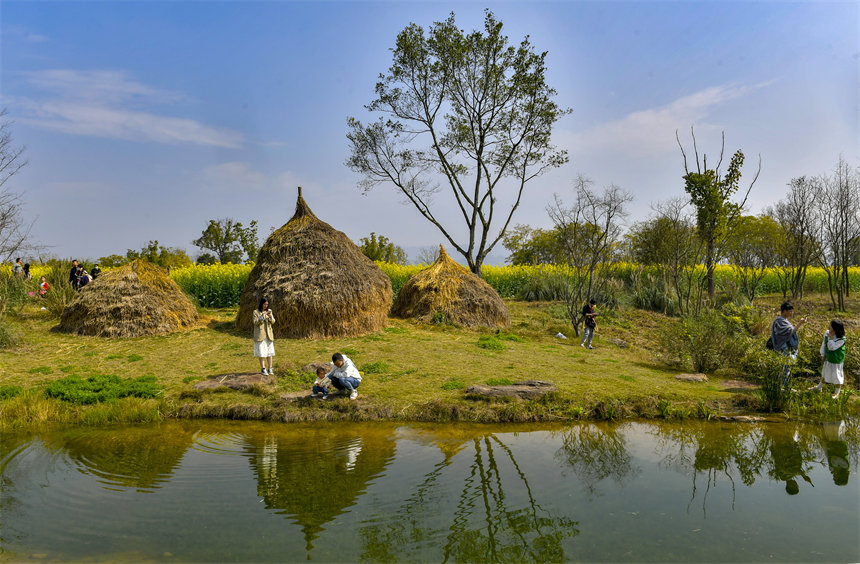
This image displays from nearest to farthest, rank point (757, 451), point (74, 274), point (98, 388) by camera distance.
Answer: point (757, 451) < point (98, 388) < point (74, 274)

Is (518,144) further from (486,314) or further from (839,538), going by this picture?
(839,538)

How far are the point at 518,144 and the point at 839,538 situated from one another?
70.2 feet

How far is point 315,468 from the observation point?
21.3ft

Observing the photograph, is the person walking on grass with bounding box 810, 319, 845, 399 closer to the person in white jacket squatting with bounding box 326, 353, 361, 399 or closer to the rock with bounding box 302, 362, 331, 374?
the person in white jacket squatting with bounding box 326, 353, 361, 399

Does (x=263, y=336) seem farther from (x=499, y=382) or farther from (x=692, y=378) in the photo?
(x=692, y=378)

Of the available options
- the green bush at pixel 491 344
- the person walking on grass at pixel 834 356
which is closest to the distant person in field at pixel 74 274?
the green bush at pixel 491 344

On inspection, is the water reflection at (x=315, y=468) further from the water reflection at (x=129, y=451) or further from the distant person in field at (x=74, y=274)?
the distant person in field at (x=74, y=274)

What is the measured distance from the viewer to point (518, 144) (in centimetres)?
2466

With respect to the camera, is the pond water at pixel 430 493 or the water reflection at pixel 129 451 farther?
the water reflection at pixel 129 451

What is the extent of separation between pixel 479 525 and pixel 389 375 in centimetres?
580

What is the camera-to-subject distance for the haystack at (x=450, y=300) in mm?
16422

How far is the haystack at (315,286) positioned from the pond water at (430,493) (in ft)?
17.9

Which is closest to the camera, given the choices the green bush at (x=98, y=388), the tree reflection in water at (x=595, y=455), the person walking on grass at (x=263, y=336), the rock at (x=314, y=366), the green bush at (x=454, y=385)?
the tree reflection in water at (x=595, y=455)

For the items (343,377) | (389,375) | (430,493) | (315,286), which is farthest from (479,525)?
(315,286)
